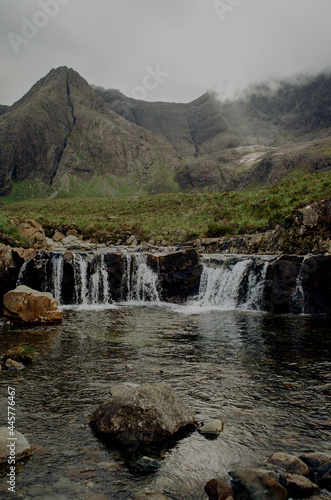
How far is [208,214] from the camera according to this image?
5434 cm

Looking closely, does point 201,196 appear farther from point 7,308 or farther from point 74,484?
point 74,484

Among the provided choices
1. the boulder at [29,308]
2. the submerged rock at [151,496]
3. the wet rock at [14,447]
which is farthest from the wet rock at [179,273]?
the submerged rock at [151,496]

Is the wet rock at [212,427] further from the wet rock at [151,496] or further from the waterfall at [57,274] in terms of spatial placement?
the waterfall at [57,274]

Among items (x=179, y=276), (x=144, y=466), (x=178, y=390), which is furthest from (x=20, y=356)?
(x=179, y=276)

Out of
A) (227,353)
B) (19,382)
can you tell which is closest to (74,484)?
(19,382)

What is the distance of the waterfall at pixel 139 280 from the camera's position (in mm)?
27703

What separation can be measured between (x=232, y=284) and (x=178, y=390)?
17456 millimetres

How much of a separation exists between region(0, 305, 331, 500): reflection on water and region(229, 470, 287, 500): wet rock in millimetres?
613

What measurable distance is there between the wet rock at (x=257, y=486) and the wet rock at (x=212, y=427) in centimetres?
168

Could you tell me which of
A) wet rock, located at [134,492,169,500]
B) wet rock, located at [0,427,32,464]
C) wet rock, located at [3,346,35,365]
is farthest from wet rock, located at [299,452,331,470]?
wet rock, located at [3,346,35,365]

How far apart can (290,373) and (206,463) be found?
17.2ft

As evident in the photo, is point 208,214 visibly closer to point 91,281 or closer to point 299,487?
point 91,281

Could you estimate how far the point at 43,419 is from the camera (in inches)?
267

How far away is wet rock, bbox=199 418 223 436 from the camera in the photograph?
632cm
